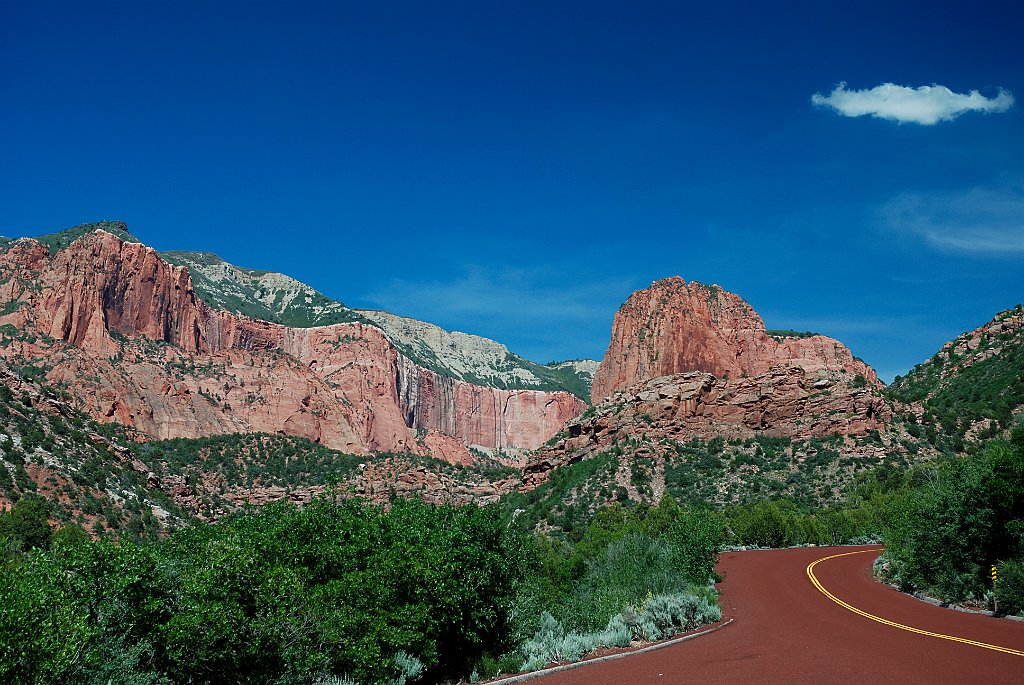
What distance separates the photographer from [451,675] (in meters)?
14.2

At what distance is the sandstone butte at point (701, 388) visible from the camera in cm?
6088

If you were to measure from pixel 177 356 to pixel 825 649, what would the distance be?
99.4 meters

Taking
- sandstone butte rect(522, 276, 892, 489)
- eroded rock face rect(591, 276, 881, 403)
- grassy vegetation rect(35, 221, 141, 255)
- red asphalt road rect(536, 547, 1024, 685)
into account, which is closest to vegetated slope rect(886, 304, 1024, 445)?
sandstone butte rect(522, 276, 892, 489)

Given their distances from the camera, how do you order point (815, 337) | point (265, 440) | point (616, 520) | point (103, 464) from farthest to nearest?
point (815, 337)
point (265, 440)
point (103, 464)
point (616, 520)

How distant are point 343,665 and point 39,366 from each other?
80405 millimetres

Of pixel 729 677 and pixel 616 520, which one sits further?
pixel 616 520

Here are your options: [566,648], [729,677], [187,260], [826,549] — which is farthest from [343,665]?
[187,260]

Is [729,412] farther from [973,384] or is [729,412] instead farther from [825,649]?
[825,649]

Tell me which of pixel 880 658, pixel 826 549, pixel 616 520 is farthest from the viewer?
pixel 616 520

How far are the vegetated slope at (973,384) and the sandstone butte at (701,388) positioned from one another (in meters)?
4.75

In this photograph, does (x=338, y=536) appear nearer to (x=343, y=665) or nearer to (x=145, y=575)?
(x=343, y=665)

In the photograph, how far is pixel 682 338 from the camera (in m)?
97.5

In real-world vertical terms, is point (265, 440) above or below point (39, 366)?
below

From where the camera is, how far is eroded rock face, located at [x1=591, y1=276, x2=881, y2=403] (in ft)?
319
